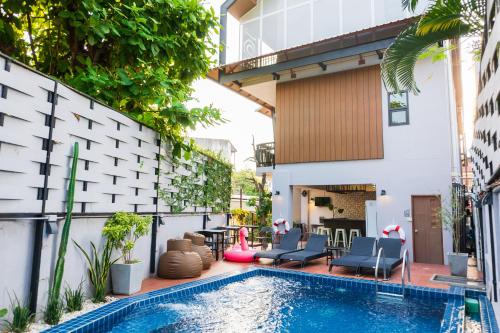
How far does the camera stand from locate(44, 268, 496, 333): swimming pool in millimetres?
5176

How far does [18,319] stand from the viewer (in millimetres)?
4219

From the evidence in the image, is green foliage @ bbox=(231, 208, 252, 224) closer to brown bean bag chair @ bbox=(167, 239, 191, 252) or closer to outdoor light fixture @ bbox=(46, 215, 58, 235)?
→ brown bean bag chair @ bbox=(167, 239, 191, 252)

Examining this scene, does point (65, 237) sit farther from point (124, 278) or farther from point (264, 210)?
point (264, 210)

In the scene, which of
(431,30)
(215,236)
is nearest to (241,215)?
(215,236)

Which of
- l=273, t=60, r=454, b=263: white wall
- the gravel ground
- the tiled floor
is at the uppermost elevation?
l=273, t=60, r=454, b=263: white wall

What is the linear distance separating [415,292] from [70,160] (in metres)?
6.75

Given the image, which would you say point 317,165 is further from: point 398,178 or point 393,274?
point 393,274

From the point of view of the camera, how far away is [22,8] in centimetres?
639

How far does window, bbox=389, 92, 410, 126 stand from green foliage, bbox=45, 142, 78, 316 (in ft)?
32.3

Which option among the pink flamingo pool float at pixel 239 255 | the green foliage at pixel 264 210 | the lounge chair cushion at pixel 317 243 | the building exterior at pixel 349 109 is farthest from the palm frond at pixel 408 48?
the green foliage at pixel 264 210

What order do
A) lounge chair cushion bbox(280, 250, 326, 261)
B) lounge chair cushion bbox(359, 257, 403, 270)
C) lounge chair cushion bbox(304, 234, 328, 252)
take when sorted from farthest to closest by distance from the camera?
lounge chair cushion bbox(304, 234, 328, 252) < lounge chair cushion bbox(280, 250, 326, 261) < lounge chair cushion bbox(359, 257, 403, 270)

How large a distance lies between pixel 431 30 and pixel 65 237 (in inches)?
213

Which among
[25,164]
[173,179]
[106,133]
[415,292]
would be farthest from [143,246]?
[415,292]

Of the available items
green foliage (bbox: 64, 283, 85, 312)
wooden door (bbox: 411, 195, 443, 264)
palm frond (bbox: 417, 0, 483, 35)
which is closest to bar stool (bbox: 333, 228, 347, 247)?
wooden door (bbox: 411, 195, 443, 264)
